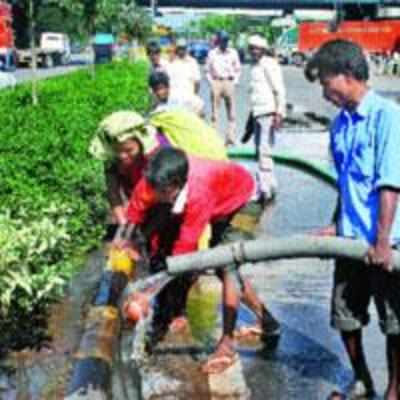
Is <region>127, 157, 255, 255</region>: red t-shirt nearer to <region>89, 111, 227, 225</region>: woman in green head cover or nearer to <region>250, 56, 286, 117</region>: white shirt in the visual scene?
<region>89, 111, 227, 225</region>: woman in green head cover

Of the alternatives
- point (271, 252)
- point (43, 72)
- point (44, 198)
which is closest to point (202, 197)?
point (271, 252)

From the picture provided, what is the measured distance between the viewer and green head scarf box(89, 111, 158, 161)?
20.2 ft

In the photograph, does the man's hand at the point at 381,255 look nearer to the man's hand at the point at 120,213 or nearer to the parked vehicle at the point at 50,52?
the man's hand at the point at 120,213

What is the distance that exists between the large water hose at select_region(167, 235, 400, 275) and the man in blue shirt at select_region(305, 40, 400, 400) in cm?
8

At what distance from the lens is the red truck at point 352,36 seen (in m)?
65.1

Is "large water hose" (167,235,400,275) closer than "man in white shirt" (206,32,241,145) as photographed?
Yes

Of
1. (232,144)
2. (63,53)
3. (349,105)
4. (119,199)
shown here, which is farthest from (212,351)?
(63,53)

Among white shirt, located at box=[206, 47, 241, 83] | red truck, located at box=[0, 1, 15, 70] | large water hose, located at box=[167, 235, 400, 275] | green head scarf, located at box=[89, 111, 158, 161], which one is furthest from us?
red truck, located at box=[0, 1, 15, 70]

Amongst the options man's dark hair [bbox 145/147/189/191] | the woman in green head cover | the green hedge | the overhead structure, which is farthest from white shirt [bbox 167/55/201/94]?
the overhead structure

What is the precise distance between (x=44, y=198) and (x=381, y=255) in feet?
10.2

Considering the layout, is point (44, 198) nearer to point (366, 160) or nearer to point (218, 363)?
point (218, 363)

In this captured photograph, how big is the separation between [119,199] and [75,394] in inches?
61.2

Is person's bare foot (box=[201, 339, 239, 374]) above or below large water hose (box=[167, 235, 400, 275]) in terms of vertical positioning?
below

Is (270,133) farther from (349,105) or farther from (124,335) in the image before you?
(349,105)
